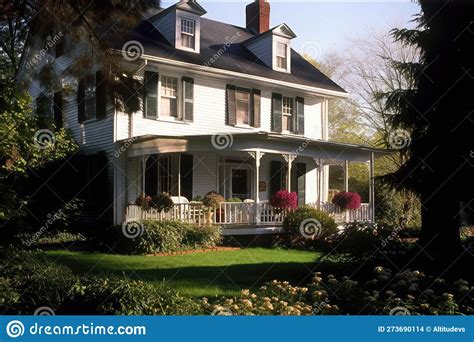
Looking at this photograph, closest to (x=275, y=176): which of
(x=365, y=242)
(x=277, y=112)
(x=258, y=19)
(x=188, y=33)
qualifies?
(x=277, y=112)

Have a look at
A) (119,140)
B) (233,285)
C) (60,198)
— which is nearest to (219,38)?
(119,140)

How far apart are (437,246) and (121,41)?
4978 millimetres

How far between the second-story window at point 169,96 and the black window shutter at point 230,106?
1.50m

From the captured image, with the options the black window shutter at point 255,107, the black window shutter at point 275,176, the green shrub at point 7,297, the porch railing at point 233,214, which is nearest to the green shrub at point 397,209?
the porch railing at point 233,214

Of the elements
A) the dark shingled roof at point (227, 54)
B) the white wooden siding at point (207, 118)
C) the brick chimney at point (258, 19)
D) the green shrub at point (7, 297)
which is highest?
the brick chimney at point (258, 19)

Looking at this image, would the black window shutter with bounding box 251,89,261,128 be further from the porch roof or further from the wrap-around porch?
the porch roof

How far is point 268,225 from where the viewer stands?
12117 millimetres

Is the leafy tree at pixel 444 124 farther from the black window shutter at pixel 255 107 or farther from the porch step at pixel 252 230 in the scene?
the black window shutter at pixel 255 107

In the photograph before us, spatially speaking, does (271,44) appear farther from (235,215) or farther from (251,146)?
(235,215)

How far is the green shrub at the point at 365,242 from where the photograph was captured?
677 cm

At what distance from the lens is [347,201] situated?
13016mm

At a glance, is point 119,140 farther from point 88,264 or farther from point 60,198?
point 88,264

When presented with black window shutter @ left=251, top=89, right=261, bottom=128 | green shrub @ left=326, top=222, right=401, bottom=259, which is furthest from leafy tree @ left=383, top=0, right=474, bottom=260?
black window shutter @ left=251, top=89, right=261, bottom=128

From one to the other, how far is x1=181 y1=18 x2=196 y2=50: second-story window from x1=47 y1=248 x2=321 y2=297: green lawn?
6.12m
